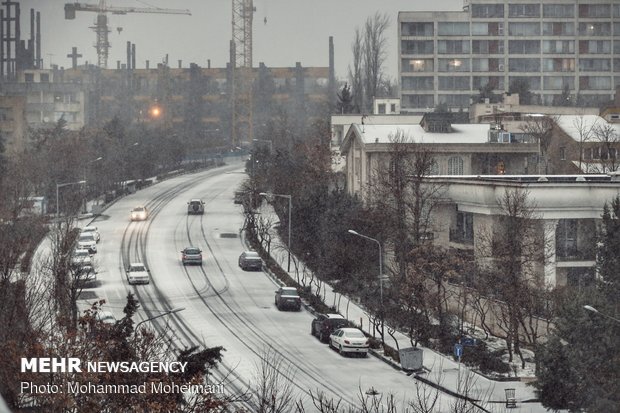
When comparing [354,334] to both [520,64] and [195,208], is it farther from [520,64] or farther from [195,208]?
[520,64]

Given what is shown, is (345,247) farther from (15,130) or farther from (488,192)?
(15,130)

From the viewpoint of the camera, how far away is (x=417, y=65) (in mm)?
123438

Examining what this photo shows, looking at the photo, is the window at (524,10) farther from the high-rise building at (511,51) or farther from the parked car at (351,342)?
the parked car at (351,342)

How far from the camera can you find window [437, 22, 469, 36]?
399 feet

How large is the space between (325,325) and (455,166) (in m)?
28.1

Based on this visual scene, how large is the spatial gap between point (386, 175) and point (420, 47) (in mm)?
57487

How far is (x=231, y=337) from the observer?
4747cm

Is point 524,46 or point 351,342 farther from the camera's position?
point 524,46

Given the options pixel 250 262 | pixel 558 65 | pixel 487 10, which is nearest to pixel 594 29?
pixel 558 65

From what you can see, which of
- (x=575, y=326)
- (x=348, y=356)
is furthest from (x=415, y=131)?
(x=575, y=326)

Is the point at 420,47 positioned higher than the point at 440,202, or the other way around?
the point at 420,47

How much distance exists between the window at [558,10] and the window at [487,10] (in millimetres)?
4370

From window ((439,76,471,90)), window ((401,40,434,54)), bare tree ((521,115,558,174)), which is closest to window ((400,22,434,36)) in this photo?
window ((401,40,434,54))

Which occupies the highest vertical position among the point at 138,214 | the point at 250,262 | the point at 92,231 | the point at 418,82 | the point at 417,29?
the point at 417,29
